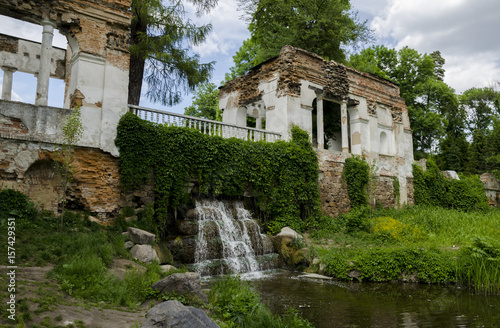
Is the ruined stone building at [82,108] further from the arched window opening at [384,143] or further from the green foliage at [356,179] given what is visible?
the arched window opening at [384,143]

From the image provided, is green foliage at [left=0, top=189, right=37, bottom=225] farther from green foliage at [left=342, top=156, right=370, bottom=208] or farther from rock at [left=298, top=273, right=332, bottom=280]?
green foliage at [left=342, top=156, right=370, bottom=208]

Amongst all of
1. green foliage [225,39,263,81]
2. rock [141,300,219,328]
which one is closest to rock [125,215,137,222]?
rock [141,300,219,328]

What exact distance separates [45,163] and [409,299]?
1038cm

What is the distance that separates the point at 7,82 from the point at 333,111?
1805cm

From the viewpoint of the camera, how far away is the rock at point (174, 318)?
397 cm

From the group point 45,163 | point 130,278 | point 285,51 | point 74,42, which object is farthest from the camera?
point 285,51

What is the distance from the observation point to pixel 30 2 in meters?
10.6

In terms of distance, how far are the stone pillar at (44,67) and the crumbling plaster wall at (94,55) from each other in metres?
0.26

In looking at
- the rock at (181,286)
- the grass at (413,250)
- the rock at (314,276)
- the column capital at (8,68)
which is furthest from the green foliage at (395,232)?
the column capital at (8,68)

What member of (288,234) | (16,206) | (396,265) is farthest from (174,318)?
(288,234)

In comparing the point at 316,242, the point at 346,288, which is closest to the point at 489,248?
the point at 346,288

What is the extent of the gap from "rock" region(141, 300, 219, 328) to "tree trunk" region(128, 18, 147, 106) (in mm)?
12528

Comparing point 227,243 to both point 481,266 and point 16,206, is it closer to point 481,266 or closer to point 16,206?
point 16,206

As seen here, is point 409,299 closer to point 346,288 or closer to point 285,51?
point 346,288
